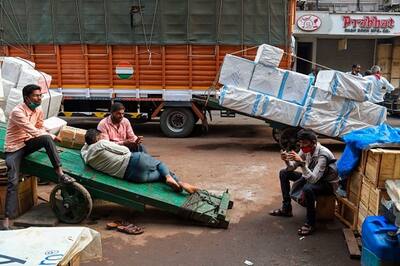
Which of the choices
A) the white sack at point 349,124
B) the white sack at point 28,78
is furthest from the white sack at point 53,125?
the white sack at point 349,124

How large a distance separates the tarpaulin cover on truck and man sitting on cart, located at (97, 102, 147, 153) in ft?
17.0

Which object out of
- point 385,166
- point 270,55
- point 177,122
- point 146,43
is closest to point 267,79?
point 270,55

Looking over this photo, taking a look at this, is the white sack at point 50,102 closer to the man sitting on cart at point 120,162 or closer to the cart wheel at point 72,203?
the man sitting on cart at point 120,162

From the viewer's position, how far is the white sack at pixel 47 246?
3.01 m

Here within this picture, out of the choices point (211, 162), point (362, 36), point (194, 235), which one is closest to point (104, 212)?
Answer: point (194, 235)

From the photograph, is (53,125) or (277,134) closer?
(53,125)

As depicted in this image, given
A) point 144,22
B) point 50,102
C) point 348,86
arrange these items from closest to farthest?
point 50,102 < point 348,86 < point 144,22

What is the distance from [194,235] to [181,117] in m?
6.19

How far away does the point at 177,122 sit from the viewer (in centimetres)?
1111

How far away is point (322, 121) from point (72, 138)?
487cm

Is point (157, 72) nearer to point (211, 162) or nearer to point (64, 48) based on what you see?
point (64, 48)

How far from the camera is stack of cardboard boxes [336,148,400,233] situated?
429 centimetres

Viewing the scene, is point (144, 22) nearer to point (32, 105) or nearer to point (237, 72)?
point (237, 72)

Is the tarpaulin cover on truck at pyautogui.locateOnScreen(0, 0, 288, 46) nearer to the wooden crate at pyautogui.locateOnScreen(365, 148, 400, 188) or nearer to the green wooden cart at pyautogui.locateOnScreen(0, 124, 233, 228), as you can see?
the green wooden cart at pyautogui.locateOnScreen(0, 124, 233, 228)
